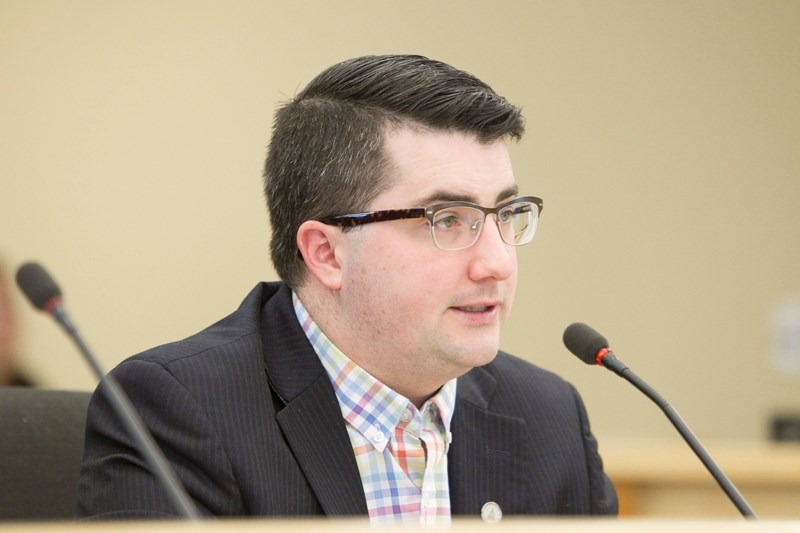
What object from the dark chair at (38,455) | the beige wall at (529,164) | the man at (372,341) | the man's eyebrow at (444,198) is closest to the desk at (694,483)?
the beige wall at (529,164)

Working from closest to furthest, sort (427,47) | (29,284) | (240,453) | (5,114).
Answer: (29,284)
(240,453)
(5,114)
(427,47)

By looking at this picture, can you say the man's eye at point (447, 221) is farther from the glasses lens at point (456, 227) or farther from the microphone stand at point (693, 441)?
the microphone stand at point (693, 441)

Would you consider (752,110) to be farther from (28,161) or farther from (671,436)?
(28,161)

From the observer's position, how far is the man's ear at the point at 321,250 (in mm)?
1789

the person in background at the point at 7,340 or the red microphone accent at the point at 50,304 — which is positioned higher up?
the red microphone accent at the point at 50,304

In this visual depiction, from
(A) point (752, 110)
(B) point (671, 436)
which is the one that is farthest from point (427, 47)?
(B) point (671, 436)

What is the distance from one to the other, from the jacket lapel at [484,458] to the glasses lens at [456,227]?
1.12 feet

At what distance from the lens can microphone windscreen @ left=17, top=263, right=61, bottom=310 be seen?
1.32 m

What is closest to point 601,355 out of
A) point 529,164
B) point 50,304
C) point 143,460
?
point 143,460

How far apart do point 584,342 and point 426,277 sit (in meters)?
0.28

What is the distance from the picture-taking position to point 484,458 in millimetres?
1841

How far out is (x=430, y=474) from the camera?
1.75m

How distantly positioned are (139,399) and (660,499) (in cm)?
223

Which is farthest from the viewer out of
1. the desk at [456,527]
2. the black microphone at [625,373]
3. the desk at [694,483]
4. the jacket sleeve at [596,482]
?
the desk at [694,483]
